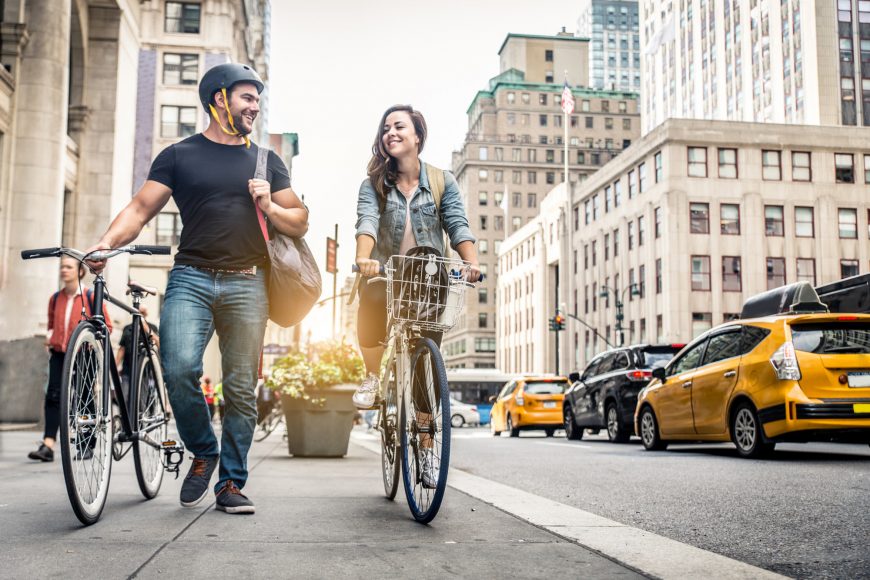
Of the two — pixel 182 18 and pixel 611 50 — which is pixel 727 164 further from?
pixel 611 50

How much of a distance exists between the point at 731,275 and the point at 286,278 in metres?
55.3

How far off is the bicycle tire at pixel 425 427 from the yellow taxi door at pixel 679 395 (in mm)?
7676

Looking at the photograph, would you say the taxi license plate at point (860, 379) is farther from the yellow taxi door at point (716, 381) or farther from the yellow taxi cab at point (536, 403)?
the yellow taxi cab at point (536, 403)

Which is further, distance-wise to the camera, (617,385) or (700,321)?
(700,321)

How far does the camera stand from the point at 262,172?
5.20m

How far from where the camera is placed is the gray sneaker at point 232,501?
4746 millimetres

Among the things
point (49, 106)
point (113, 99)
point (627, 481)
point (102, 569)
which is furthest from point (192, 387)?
point (113, 99)

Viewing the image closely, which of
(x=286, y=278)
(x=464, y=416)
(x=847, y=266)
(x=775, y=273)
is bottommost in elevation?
(x=464, y=416)

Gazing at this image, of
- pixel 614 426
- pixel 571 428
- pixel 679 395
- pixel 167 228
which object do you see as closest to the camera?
pixel 679 395

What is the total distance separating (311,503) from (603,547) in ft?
6.81

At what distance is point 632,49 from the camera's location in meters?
196

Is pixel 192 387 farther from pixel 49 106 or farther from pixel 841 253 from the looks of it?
pixel 841 253

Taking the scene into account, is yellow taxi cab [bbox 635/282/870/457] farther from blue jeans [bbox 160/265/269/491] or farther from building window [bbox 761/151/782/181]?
building window [bbox 761/151/782/181]

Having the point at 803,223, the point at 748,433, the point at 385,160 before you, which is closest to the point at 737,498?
the point at 385,160
